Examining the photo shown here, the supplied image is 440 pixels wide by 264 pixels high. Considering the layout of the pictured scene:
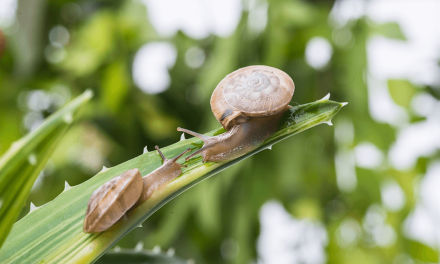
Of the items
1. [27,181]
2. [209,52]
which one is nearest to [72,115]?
[27,181]

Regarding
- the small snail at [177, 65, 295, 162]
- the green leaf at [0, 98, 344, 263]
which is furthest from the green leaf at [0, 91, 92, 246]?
the small snail at [177, 65, 295, 162]

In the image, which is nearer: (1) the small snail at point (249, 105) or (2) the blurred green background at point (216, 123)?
(1) the small snail at point (249, 105)

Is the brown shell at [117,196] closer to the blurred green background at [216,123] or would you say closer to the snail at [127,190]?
the snail at [127,190]

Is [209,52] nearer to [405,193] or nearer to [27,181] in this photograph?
[405,193]

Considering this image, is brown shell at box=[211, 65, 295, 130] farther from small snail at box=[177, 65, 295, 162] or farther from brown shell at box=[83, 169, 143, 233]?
brown shell at box=[83, 169, 143, 233]

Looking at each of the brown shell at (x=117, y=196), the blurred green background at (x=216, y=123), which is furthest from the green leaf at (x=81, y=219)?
the blurred green background at (x=216, y=123)
